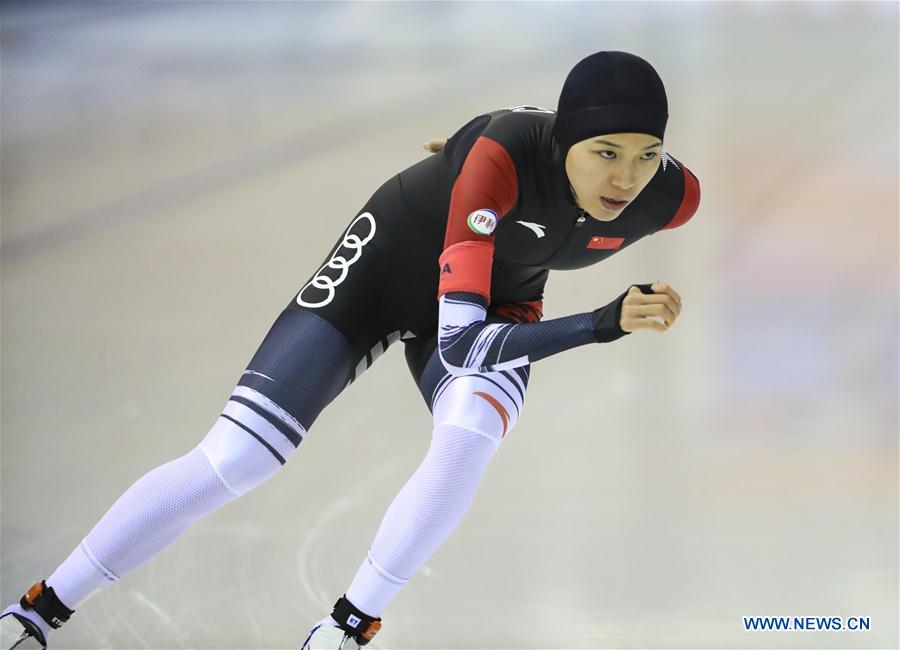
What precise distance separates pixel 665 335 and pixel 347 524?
1531mm

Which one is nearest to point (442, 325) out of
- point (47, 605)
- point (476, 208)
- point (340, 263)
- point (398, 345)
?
point (476, 208)

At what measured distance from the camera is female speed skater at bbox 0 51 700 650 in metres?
2.03

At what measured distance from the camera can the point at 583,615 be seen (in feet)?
11.2

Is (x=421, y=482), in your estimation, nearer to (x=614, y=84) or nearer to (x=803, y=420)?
(x=614, y=84)

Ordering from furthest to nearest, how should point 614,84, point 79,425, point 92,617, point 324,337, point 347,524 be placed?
point 79,425 < point 347,524 < point 92,617 < point 324,337 < point 614,84

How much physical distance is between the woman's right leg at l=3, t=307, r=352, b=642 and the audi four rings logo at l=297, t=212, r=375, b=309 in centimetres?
14

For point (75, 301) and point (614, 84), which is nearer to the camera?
point (614, 84)

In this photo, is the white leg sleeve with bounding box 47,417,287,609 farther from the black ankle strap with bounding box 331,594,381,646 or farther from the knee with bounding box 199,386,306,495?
the black ankle strap with bounding box 331,594,381,646

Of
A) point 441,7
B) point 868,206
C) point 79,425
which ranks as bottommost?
point 79,425

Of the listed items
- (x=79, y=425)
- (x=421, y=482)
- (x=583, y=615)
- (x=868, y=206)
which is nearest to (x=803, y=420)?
(x=868, y=206)

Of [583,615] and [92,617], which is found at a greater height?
[583,615]

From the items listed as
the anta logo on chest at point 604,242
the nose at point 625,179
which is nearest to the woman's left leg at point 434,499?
the anta logo on chest at point 604,242

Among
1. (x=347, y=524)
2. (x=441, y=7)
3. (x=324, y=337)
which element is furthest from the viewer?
(x=441, y=7)

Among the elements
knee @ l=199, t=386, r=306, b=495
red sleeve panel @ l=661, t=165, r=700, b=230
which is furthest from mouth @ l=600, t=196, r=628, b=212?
knee @ l=199, t=386, r=306, b=495
